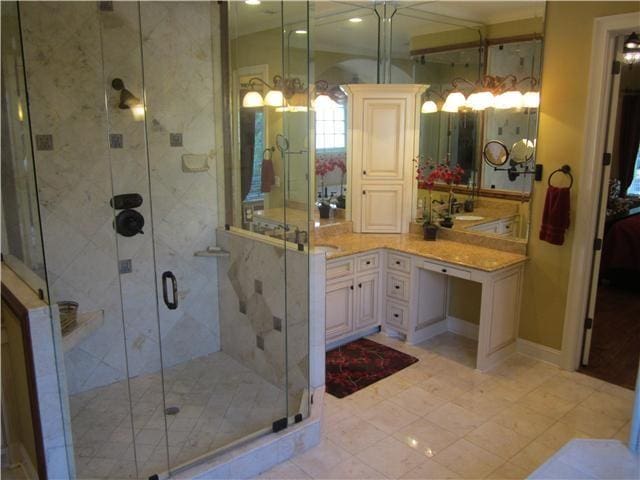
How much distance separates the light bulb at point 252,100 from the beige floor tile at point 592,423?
2.93m

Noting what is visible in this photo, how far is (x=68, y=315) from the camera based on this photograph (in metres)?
3.04

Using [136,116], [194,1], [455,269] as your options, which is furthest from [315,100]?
[455,269]

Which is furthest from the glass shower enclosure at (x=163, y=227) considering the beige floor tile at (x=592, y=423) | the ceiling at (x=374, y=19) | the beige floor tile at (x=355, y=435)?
the beige floor tile at (x=592, y=423)

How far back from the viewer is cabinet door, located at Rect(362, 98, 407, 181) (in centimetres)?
432

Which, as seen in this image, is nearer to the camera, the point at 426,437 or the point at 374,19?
the point at 426,437

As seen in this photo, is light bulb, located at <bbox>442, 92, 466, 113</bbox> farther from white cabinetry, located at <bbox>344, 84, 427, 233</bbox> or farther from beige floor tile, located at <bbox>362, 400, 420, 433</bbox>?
beige floor tile, located at <bbox>362, 400, 420, 433</bbox>

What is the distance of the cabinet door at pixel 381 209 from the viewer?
14.8ft

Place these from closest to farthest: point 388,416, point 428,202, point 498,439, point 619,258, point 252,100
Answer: point 498,439
point 388,416
point 252,100
point 428,202
point 619,258

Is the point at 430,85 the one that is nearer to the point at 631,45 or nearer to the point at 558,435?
the point at 631,45

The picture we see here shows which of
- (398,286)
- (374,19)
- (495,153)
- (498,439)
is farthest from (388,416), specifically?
(374,19)

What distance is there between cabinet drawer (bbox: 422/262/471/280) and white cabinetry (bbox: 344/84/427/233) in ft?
2.33

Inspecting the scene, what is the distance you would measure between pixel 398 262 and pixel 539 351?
1.26 metres

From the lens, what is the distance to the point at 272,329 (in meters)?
3.44

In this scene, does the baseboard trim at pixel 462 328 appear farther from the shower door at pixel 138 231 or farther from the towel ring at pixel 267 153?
the towel ring at pixel 267 153
